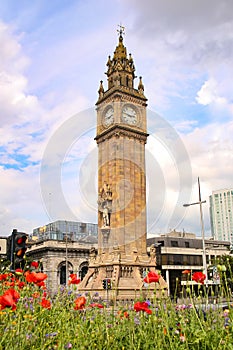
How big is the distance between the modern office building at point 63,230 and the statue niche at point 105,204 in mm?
47072

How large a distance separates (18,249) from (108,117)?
3489 cm

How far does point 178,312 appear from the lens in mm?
7328

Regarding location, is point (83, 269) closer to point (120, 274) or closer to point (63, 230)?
point (63, 230)

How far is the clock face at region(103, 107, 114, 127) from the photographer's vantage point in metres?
43.8

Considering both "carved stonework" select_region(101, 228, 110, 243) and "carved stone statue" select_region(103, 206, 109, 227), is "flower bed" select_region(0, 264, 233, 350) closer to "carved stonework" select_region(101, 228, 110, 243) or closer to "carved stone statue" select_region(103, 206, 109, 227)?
Result: "carved stone statue" select_region(103, 206, 109, 227)

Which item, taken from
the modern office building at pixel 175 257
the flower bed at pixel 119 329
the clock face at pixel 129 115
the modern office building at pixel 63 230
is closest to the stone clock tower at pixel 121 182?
the clock face at pixel 129 115

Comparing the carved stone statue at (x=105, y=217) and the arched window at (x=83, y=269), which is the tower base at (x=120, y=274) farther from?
the arched window at (x=83, y=269)

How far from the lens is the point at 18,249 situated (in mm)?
11047

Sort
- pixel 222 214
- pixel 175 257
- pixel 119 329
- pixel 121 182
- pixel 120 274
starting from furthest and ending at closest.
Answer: pixel 222 214 → pixel 175 257 → pixel 121 182 → pixel 120 274 → pixel 119 329

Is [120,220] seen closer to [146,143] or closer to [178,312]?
[146,143]

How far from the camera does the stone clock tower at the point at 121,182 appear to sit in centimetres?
3859

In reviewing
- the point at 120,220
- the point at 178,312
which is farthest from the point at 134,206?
the point at 178,312

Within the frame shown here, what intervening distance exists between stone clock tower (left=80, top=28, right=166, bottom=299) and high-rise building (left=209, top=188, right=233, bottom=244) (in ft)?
218

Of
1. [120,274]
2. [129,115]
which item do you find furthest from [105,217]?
[129,115]
